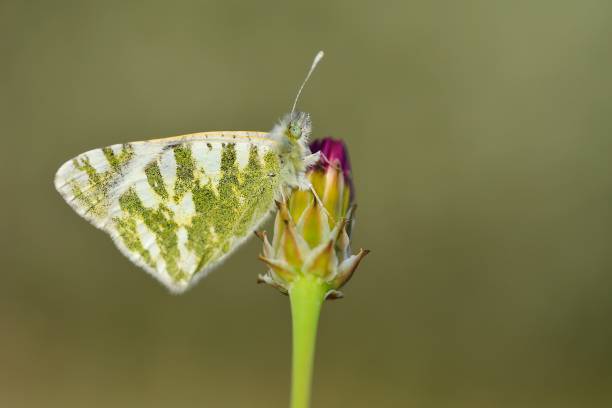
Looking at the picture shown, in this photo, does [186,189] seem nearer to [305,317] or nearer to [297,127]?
[297,127]

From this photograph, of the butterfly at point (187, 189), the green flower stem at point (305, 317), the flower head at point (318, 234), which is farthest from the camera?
the butterfly at point (187, 189)

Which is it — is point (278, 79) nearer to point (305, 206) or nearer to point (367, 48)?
point (367, 48)

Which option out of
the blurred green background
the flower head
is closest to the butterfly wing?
the flower head

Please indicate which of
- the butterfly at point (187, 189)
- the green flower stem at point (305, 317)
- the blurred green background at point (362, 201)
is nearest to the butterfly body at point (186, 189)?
the butterfly at point (187, 189)

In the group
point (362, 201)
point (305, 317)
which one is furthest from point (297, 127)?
point (362, 201)

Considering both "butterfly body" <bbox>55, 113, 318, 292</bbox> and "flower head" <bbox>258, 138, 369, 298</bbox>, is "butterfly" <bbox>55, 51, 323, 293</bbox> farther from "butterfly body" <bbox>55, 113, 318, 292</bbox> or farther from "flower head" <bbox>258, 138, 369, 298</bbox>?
"flower head" <bbox>258, 138, 369, 298</bbox>

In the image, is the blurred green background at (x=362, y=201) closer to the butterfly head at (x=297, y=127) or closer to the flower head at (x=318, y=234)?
the butterfly head at (x=297, y=127)
